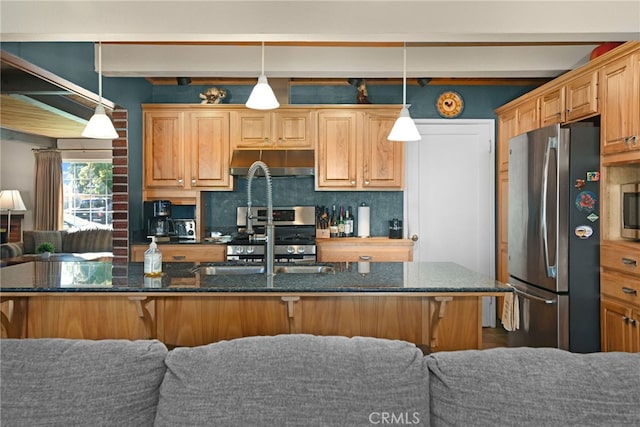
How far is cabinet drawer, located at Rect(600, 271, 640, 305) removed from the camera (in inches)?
111

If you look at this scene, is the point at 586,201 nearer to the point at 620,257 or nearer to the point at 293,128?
the point at 620,257

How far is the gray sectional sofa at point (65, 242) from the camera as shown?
2.81 meters

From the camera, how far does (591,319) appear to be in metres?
3.23

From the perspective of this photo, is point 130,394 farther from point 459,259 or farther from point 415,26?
point 459,259

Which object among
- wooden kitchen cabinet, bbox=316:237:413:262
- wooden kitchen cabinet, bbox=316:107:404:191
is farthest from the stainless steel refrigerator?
wooden kitchen cabinet, bbox=316:107:404:191

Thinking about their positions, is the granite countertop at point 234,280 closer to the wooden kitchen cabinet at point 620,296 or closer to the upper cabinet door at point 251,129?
the wooden kitchen cabinet at point 620,296

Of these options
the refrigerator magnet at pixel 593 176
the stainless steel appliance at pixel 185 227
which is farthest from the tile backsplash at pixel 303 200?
the refrigerator magnet at pixel 593 176

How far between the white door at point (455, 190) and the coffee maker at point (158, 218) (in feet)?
8.28

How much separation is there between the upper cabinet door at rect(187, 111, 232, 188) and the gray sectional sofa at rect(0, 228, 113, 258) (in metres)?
1.12

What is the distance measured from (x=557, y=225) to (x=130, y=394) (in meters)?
2.93

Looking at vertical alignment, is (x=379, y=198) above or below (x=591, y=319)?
above

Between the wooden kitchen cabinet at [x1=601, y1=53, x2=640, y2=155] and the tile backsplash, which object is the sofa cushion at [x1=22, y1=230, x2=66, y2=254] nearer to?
the tile backsplash

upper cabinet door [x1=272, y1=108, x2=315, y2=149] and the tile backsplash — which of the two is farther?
the tile backsplash

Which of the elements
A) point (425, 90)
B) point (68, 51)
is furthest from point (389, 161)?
point (68, 51)
